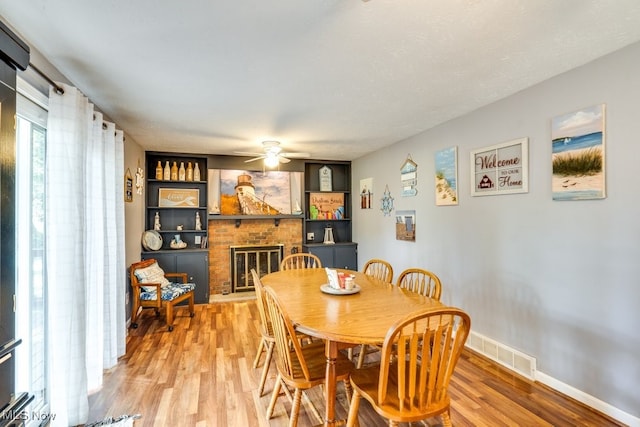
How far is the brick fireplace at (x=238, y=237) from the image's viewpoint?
5.10 metres

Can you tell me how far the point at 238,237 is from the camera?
523 centimetres

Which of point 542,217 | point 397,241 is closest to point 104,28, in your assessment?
point 542,217

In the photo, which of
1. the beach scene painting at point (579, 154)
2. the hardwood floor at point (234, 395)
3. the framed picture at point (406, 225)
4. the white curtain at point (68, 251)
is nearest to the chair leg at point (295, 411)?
the hardwood floor at point (234, 395)

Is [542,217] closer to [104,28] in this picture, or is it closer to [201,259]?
[104,28]

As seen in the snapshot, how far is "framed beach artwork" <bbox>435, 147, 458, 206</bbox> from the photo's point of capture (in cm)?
327

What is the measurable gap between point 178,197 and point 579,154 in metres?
4.97

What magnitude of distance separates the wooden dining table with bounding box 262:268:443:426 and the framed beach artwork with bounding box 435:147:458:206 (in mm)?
1319

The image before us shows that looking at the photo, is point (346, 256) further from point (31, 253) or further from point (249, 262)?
point (31, 253)

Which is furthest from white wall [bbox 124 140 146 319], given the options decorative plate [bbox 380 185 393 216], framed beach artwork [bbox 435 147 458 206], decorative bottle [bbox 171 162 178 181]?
framed beach artwork [bbox 435 147 458 206]

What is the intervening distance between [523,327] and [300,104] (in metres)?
2.70

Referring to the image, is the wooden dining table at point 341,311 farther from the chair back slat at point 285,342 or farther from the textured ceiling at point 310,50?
the textured ceiling at point 310,50

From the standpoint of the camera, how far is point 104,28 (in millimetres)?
1628

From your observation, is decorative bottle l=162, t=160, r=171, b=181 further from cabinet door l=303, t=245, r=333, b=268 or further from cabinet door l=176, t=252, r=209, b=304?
cabinet door l=303, t=245, r=333, b=268

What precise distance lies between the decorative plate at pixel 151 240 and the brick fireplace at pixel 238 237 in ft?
2.51
